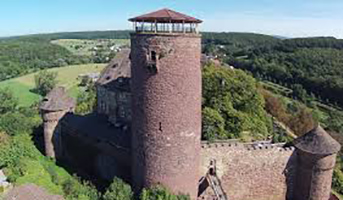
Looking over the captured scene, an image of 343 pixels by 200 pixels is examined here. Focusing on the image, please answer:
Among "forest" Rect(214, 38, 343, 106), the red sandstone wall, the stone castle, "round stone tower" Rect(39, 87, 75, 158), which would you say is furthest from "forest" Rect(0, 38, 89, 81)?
the red sandstone wall

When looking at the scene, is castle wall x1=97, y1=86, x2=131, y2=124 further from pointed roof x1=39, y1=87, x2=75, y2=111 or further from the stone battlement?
the stone battlement

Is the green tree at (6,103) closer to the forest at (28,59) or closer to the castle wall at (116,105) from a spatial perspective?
the castle wall at (116,105)

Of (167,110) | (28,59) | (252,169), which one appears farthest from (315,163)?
(28,59)

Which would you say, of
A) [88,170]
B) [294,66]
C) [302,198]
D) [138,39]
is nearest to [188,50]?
[138,39]

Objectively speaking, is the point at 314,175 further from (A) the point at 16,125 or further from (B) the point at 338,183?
Answer: (A) the point at 16,125

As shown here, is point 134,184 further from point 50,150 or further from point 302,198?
point 50,150

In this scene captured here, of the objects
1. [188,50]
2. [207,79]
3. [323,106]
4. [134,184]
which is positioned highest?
[188,50]
